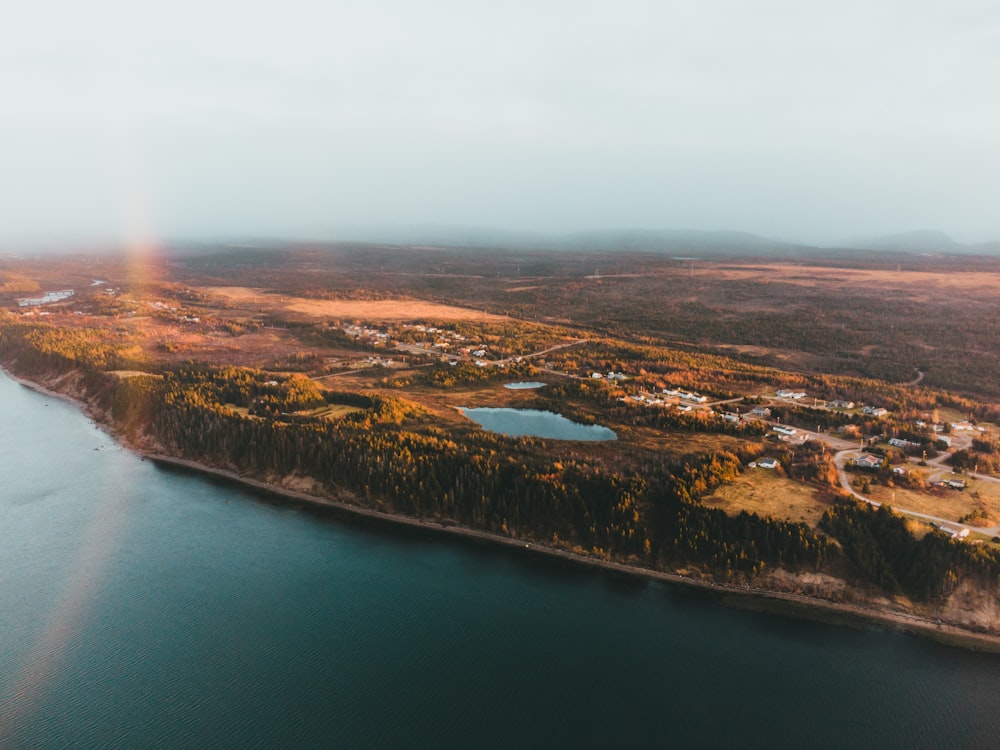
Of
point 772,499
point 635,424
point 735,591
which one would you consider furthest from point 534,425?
point 735,591

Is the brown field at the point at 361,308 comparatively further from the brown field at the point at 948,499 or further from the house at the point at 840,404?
the brown field at the point at 948,499

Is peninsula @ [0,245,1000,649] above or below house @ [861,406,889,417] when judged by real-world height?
below

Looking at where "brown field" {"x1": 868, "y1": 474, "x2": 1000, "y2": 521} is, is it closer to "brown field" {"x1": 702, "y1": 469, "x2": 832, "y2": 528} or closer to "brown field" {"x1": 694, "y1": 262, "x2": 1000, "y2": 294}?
"brown field" {"x1": 702, "y1": 469, "x2": 832, "y2": 528}

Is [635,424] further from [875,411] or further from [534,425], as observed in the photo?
[875,411]

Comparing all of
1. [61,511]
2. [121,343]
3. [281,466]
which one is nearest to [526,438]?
[281,466]

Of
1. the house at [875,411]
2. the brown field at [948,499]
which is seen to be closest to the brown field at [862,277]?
→ the house at [875,411]

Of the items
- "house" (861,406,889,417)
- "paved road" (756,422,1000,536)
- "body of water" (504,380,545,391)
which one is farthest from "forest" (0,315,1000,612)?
"house" (861,406,889,417)
